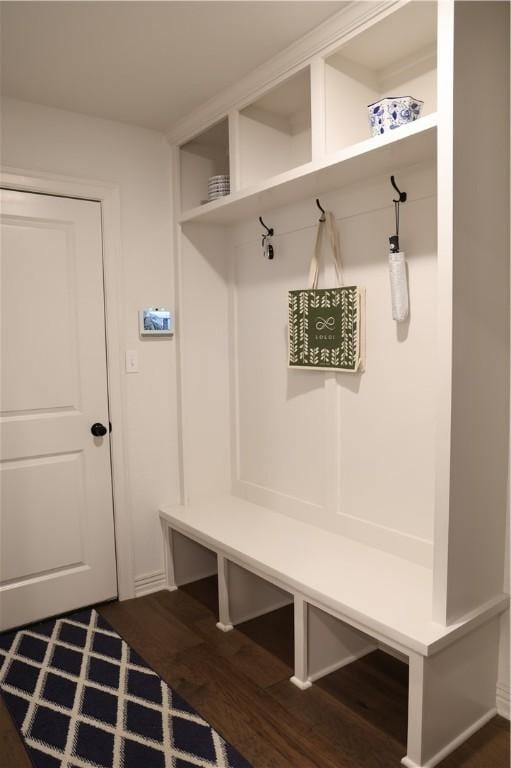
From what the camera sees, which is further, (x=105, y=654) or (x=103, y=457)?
(x=103, y=457)

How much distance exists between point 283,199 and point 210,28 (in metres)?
0.75

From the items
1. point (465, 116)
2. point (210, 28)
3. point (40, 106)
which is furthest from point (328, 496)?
point (40, 106)

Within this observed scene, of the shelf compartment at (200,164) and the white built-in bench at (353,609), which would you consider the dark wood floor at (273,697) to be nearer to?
the white built-in bench at (353,609)

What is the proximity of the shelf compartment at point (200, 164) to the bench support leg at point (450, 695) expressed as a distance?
2.35 m

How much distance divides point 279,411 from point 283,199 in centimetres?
100

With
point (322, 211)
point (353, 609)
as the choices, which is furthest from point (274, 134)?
point (353, 609)

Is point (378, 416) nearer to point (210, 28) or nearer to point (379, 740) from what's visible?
point (379, 740)

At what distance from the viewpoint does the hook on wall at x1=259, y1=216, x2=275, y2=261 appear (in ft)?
8.82

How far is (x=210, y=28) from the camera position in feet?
6.34

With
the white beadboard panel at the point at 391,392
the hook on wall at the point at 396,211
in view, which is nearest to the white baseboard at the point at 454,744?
the white beadboard panel at the point at 391,392

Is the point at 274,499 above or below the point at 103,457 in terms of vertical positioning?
below

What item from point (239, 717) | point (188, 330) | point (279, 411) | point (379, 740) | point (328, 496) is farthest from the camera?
point (188, 330)

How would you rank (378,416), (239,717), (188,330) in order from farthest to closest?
(188,330) → (378,416) → (239,717)

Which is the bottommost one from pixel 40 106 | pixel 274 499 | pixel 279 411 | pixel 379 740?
pixel 379 740
